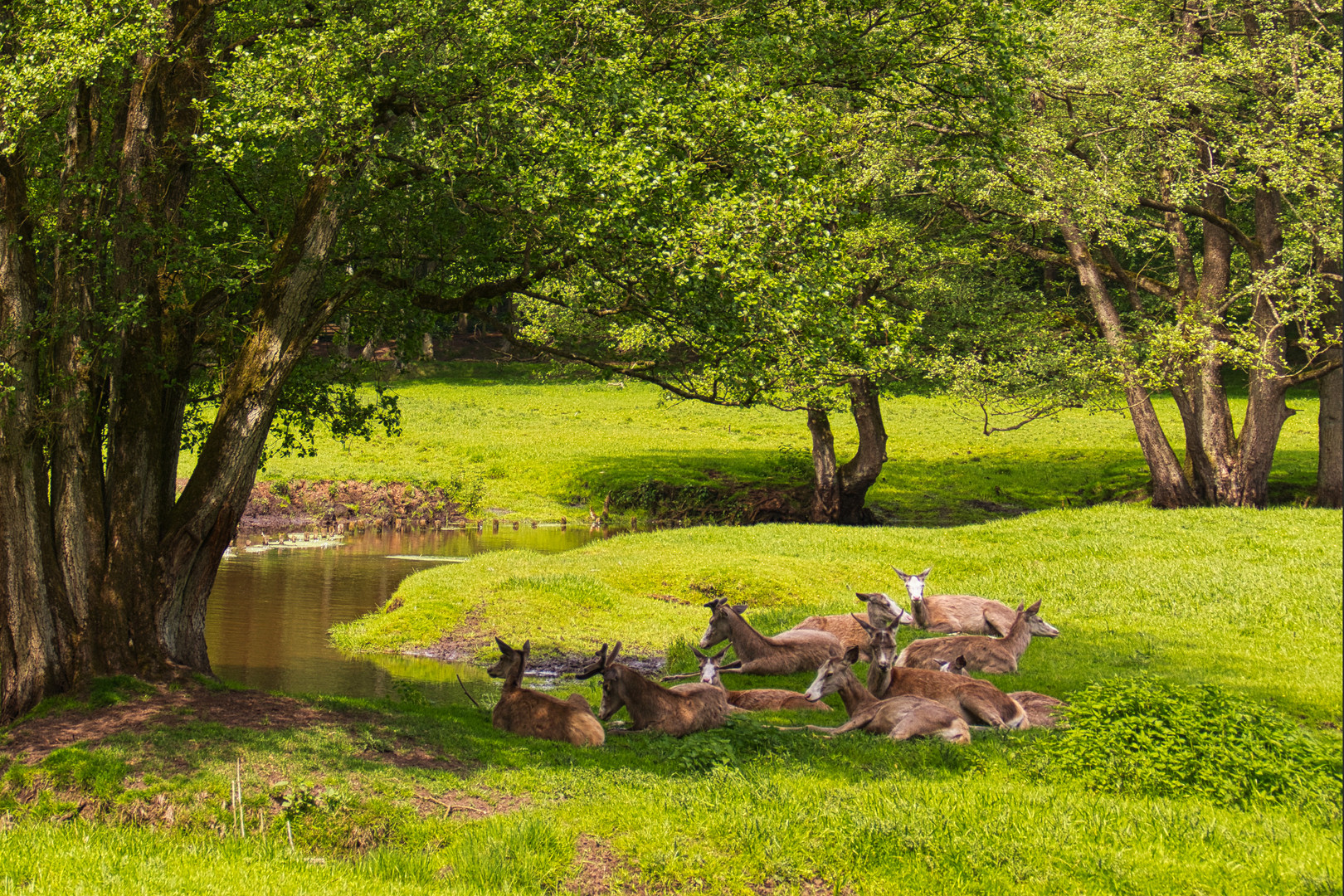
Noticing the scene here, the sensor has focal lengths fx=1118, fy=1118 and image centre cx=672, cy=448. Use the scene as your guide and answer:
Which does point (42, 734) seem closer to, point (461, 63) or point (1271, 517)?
point (461, 63)

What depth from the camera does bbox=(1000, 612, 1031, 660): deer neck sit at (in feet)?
48.3

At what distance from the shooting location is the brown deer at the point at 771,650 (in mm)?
15328

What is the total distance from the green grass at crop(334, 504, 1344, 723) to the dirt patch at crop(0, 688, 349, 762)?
7405mm

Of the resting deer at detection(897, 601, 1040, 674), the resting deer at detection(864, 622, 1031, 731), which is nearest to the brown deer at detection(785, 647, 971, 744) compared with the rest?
the resting deer at detection(864, 622, 1031, 731)

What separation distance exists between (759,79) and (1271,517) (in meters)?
9.34

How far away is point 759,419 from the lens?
53.4 meters

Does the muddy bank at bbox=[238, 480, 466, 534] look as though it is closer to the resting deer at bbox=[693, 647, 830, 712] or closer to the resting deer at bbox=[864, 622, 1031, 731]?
the resting deer at bbox=[693, 647, 830, 712]

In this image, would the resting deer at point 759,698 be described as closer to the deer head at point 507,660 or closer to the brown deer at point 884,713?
the brown deer at point 884,713

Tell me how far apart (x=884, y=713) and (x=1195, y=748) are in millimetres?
3106

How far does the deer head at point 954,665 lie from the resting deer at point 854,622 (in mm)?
1564

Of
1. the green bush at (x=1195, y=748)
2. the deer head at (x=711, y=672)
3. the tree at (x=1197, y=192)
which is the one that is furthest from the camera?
the tree at (x=1197, y=192)

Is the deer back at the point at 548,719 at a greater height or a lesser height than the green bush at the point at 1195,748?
lesser

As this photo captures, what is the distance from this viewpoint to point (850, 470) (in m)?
36.8

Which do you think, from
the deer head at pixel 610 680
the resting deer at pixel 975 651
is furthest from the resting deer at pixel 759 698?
the resting deer at pixel 975 651
